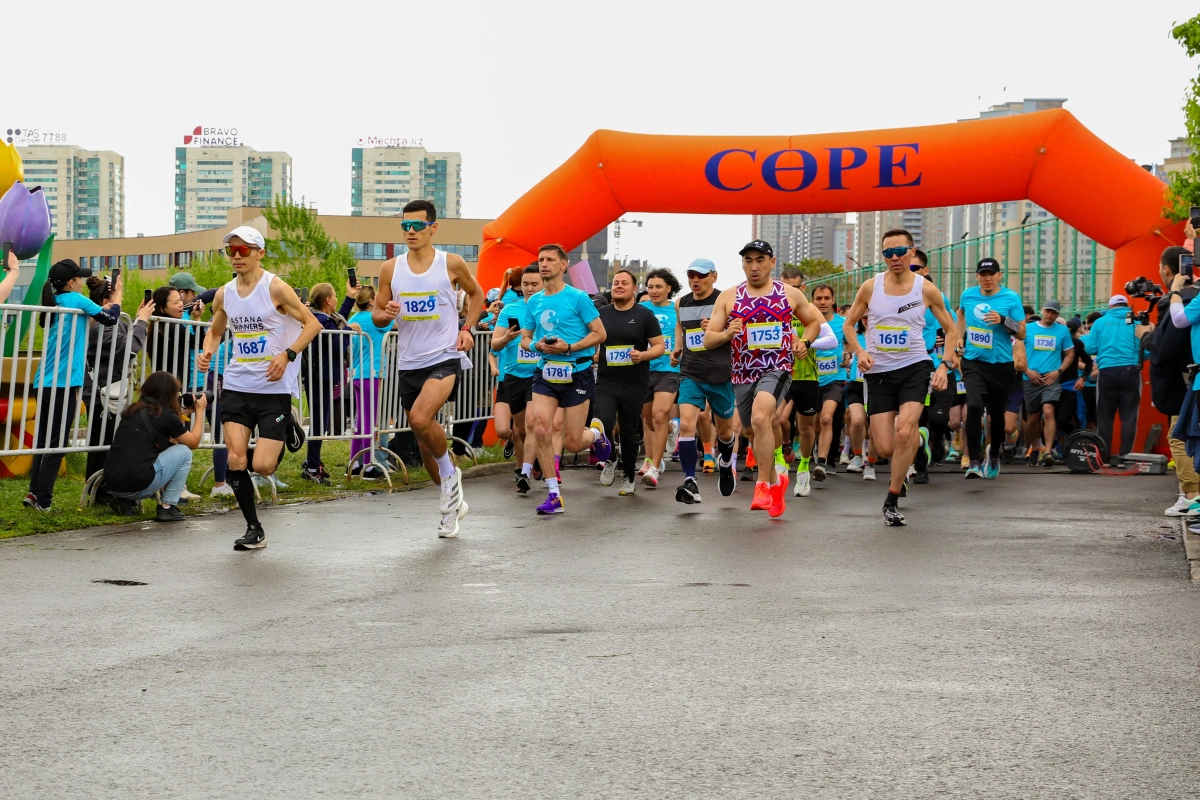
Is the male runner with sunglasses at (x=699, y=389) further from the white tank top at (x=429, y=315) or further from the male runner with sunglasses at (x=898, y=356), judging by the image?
the white tank top at (x=429, y=315)

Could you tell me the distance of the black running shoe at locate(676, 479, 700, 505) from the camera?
11.7 meters

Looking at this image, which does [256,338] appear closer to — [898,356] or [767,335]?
[767,335]

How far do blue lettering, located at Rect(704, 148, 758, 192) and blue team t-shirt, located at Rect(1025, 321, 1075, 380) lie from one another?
4045mm

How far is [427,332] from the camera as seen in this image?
10.0 m

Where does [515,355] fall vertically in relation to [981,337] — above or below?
below

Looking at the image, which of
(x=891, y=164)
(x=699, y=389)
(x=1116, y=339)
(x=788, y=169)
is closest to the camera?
(x=699, y=389)

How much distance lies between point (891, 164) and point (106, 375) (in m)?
10.8

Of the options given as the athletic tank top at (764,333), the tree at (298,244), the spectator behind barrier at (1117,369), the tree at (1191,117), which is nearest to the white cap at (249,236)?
the athletic tank top at (764,333)

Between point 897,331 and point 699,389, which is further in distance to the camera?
point 699,389

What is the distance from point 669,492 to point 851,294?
67.9 ft

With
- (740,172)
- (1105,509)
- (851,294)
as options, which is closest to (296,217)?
(851,294)

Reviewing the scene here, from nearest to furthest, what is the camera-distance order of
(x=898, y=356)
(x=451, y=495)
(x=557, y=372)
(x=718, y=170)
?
(x=451, y=495)
(x=898, y=356)
(x=557, y=372)
(x=718, y=170)

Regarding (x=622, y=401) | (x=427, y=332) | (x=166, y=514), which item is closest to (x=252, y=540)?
(x=166, y=514)

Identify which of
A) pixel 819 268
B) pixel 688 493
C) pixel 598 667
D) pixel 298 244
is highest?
pixel 298 244
